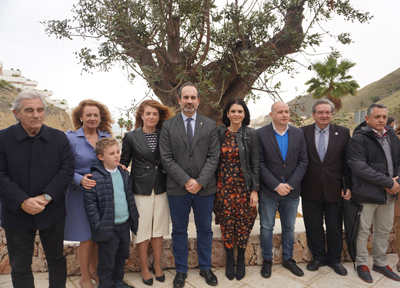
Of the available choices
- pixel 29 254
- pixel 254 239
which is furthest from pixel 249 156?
pixel 29 254

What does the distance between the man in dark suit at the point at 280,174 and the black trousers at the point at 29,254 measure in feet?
7.39

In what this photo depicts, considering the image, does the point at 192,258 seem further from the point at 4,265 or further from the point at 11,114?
the point at 11,114

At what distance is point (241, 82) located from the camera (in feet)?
18.7

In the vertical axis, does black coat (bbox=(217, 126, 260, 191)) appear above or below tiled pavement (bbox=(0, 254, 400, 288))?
above

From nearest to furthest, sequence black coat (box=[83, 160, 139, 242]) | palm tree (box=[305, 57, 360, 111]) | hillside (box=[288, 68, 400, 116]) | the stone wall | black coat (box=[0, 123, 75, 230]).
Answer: black coat (box=[0, 123, 75, 230]) → black coat (box=[83, 160, 139, 242]) → the stone wall → palm tree (box=[305, 57, 360, 111]) → hillside (box=[288, 68, 400, 116])

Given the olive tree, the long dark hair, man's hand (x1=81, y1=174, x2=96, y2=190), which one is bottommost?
man's hand (x1=81, y1=174, x2=96, y2=190)

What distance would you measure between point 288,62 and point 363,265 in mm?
3977

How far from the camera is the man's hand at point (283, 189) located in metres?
2.97

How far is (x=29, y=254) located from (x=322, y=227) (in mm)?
3270

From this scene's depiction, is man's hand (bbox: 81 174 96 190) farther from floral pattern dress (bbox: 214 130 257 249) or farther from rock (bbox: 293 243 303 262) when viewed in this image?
rock (bbox: 293 243 303 262)

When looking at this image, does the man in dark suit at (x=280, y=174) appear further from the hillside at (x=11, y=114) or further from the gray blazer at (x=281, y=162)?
the hillside at (x=11, y=114)

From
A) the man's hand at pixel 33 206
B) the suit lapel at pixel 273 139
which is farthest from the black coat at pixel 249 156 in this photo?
the man's hand at pixel 33 206

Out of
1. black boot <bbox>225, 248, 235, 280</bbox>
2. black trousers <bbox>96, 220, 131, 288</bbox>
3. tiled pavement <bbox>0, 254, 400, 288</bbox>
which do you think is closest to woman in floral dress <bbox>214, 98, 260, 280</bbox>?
black boot <bbox>225, 248, 235, 280</bbox>

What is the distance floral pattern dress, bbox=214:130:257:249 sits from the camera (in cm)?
297
